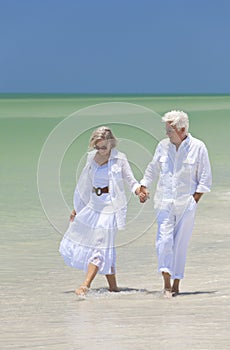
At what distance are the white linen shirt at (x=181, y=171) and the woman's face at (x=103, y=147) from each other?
1.12 ft

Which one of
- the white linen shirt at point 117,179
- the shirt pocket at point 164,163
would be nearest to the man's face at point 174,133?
the shirt pocket at point 164,163

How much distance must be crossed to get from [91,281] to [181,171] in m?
1.08

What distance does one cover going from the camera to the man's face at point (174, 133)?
25.1 ft

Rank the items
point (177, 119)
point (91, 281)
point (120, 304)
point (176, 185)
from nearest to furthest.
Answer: point (120, 304)
point (177, 119)
point (176, 185)
point (91, 281)

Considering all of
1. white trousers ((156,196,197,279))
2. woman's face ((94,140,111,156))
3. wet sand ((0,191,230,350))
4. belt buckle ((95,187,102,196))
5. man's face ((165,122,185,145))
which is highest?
man's face ((165,122,185,145))

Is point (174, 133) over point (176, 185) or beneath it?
over

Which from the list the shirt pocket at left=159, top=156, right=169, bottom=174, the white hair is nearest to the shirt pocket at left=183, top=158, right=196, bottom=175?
the shirt pocket at left=159, top=156, right=169, bottom=174

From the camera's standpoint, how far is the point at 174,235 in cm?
780

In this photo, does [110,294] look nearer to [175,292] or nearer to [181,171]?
[175,292]

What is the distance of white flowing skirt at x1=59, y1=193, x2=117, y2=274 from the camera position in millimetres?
7891

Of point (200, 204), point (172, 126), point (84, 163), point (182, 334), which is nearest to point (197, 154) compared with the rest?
point (172, 126)

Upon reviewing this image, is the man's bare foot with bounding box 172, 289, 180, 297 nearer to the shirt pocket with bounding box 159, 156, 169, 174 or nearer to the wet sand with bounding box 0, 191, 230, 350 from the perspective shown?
the wet sand with bounding box 0, 191, 230, 350

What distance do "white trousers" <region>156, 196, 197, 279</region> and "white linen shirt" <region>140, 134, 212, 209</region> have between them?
0.22ft

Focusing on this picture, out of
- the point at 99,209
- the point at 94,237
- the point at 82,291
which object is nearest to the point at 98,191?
the point at 99,209
